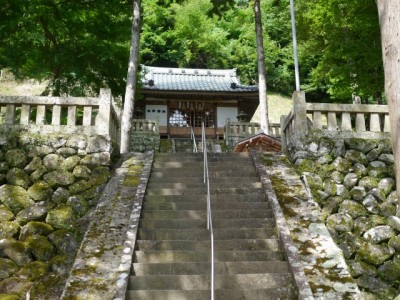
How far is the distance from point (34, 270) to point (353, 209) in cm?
430

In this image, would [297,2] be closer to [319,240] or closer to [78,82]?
[78,82]

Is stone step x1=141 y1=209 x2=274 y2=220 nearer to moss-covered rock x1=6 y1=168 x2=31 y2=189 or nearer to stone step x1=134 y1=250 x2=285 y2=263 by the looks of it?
stone step x1=134 y1=250 x2=285 y2=263

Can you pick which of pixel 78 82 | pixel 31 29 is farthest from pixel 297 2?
pixel 31 29

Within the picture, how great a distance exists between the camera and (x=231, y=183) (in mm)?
6762

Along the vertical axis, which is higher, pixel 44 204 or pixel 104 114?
pixel 104 114

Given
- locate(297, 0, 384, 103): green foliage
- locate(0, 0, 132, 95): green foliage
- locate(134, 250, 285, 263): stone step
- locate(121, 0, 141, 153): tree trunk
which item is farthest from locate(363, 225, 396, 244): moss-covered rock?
locate(0, 0, 132, 95): green foliage

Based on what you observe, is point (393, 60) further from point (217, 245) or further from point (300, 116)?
point (300, 116)

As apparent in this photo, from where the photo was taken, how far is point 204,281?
454cm

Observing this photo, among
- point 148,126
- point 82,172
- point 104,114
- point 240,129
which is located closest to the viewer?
point 82,172

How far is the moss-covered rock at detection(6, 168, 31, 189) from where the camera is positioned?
20.8ft

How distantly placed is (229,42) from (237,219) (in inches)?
1166

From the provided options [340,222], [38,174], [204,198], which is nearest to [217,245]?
[204,198]

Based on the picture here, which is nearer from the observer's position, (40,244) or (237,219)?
(40,244)

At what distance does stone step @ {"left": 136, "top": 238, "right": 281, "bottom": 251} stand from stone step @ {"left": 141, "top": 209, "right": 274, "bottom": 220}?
0.63 metres
